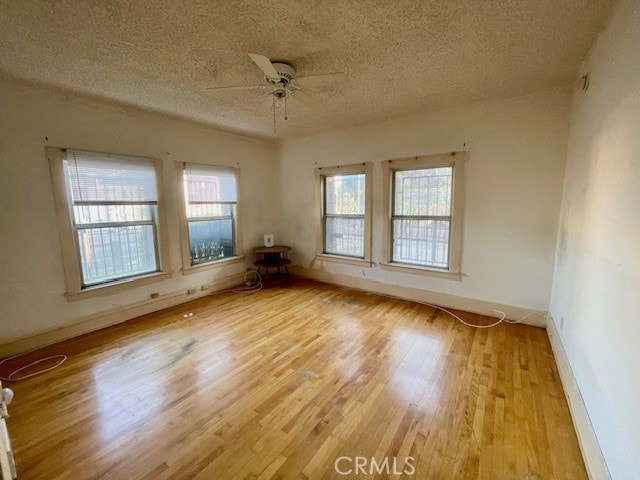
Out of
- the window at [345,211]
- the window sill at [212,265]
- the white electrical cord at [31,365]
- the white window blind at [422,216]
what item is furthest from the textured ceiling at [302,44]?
the white electrical cord at [31,365]

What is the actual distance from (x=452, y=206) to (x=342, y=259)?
192cm

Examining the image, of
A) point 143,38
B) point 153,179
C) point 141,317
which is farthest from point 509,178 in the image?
point 141,317

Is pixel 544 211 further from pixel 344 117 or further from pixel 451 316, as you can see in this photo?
pixel 344 117

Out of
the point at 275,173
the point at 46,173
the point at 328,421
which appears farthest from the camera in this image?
the point at 275,173

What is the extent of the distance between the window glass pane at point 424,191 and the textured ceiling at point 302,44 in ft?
3.36

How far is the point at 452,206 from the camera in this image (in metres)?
3.48

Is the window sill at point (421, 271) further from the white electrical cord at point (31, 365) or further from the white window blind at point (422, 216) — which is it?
the white electrical cord at point (31, 365)

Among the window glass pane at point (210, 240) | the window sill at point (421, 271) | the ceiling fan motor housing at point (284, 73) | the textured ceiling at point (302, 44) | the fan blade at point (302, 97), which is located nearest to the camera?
the textured ceiling at point (302, 44)

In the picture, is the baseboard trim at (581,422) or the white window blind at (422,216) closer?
the baseboard trim at (581,422)

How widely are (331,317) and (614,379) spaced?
249cm

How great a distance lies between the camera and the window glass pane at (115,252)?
10.2 feet

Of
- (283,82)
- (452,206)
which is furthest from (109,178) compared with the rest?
(452,206)

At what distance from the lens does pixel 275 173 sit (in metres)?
5.23

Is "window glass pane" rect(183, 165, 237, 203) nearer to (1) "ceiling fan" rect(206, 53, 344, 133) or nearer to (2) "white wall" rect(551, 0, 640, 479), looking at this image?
(1) "ceiling fan" rect(206, 53, 344, 133)
